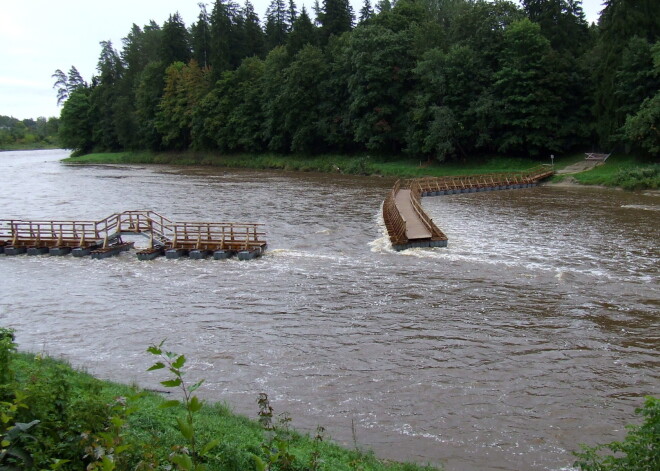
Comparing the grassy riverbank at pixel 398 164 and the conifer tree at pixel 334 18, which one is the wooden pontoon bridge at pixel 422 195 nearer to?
the grassy riverbank at pixel 398 164

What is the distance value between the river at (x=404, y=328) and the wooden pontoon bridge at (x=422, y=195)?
45.5 inches

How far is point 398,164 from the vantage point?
72312mm

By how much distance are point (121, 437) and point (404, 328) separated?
11.6 metres

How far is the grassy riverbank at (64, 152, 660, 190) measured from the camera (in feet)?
161

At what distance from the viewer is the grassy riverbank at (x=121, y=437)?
5.11 meters

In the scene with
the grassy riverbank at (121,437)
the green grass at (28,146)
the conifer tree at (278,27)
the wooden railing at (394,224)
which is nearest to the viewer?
the grassy riverbank at (121,437)

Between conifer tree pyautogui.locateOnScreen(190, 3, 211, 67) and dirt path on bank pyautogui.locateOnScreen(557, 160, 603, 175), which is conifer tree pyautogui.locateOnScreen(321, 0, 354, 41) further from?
dirt path on bank pyautogui.locateOnScreen(557, 160, 603, 175)

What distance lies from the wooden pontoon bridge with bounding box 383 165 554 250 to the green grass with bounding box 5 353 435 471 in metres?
18.2

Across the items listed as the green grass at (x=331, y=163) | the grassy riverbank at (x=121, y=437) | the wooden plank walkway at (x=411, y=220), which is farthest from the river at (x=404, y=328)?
the green grass at (x=331, y=163)

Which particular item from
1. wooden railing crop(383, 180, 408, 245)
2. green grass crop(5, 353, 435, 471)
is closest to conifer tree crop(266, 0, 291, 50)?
wooden railing crop(383, 180, 408, 245)

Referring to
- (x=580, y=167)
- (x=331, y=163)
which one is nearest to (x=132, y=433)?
(x=580, y=167)

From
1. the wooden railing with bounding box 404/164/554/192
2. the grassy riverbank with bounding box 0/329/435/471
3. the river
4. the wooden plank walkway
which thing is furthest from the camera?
the wooden railing with bounding box 404/164/554/192

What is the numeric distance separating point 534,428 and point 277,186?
A: 4905cm

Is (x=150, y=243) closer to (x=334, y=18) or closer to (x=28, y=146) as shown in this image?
(x=334, y=18)
